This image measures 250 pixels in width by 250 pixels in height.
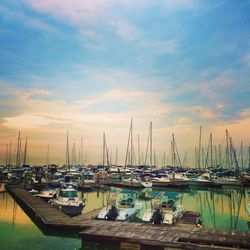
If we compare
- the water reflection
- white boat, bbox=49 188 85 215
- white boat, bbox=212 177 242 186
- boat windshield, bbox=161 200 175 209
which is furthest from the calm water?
white boat, bbox=212 177 242 186

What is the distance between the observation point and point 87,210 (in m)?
38.9

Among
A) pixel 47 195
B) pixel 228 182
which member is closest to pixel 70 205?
pixel 47 195

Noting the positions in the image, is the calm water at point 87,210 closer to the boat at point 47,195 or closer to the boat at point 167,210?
the boat at point 47,195

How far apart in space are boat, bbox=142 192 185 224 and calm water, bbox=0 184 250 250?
3841mm

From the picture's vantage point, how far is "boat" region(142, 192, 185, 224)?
25.2 metres

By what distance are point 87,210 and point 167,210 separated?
14038 mm

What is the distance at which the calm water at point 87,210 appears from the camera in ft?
74.4

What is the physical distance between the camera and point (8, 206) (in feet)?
134

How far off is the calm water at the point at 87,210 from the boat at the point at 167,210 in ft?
12.6

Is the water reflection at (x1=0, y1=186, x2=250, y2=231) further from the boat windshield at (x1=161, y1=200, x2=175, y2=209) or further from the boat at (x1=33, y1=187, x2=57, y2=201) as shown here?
the boat at (x1=33, y1=187, x2=57, y2=201)

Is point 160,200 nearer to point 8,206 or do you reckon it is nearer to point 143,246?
point 143,246

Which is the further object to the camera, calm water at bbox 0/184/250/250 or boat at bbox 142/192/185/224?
boat at bbox 142/192/185/224

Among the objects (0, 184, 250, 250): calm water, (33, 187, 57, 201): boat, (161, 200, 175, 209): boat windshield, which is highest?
(161, 200, 175, 209): boat windshield

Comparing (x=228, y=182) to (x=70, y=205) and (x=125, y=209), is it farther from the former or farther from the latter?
(x=125, y=209)
